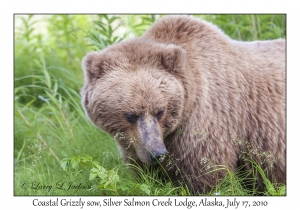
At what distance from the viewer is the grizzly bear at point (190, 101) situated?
18.5 feet

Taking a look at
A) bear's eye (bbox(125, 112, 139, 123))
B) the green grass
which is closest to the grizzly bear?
bear's eye (bbox(125, 112, 139, 123))

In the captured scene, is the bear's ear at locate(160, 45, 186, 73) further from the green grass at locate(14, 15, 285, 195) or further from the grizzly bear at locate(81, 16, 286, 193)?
the green grass at locate(14, 15, 285, 195)

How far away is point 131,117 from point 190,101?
2.35 feet

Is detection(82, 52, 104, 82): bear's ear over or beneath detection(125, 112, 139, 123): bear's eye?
over

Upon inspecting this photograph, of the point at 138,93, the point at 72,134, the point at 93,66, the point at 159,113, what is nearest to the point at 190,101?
the point at 159,113

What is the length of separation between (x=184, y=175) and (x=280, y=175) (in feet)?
4.19

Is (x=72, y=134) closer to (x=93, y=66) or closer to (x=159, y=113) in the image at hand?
(x=93, y=66)

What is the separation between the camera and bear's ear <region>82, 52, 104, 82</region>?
593cm

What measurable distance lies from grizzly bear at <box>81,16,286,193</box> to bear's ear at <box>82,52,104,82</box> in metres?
0.01

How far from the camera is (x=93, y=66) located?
5.94m

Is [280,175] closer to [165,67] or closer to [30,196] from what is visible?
[165,67]

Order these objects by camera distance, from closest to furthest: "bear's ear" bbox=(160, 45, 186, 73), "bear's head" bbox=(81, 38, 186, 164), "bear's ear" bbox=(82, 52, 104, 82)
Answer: "bear's head" bbox=(81, 38, 186, 164) → "bear's ear" bbox=(160, 45, 186, 73) → "bear's ear" bbox=(82, 52, 104, 82)

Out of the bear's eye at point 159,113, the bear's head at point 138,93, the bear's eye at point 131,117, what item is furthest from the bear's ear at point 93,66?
the bear's eye at point 159,113

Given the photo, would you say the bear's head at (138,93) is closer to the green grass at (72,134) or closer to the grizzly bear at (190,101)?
the grizzly bear at (190,101)
